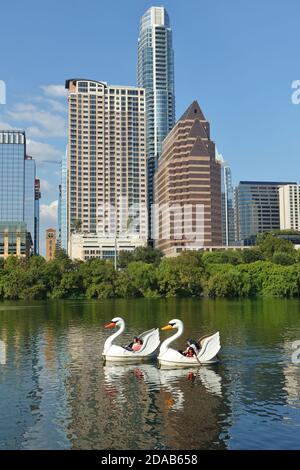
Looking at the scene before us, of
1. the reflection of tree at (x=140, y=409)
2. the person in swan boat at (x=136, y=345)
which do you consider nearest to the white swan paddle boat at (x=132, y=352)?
the person in swan boat at (x=136, y=345)

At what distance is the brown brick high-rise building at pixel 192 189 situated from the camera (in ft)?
475

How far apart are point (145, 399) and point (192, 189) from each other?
127246 millimetres

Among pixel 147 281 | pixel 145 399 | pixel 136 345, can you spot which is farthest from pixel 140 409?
pixel 147 281

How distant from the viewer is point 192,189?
14488cm

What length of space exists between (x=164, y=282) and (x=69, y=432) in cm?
7864

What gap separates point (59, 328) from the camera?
140 feet

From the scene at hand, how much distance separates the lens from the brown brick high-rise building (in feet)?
475

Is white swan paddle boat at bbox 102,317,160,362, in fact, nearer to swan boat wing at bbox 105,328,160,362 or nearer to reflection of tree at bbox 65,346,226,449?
swan boat wing at bbox 105,328,160,362

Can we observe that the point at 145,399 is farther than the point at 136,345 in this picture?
No

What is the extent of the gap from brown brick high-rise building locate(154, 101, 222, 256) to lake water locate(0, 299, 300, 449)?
111m

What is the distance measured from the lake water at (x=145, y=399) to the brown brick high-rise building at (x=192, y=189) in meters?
111

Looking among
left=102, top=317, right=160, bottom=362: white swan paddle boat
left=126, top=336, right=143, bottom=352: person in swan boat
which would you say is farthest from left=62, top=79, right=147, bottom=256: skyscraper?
left=102, top=317, right=160, bottom=362: white swan paddle boat

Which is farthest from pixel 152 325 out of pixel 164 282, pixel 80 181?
pixel 80 181

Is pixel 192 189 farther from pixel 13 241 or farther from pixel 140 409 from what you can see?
pixel 140 409
